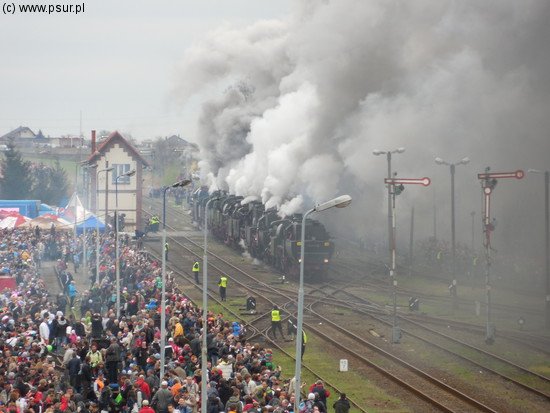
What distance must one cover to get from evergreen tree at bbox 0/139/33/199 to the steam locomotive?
2417cm

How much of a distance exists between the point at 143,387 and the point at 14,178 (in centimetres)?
6751

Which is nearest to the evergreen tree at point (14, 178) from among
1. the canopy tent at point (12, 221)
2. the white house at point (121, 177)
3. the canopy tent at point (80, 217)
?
the white house at point (121, 177)

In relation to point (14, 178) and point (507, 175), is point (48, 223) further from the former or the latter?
point (14, 178)

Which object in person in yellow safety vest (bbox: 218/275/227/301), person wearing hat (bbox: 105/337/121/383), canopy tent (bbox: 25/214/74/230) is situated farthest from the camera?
canopy tent (bbox: 25/214/74/230)

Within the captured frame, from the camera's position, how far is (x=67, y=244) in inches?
1977

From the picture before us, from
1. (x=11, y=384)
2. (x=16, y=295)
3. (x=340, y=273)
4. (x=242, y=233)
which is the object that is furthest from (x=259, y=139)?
(x=11, y=384)

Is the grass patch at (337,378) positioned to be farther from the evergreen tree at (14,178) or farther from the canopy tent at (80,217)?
the evergreen tree at (14,178)

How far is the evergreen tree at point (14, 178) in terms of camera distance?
278 feet

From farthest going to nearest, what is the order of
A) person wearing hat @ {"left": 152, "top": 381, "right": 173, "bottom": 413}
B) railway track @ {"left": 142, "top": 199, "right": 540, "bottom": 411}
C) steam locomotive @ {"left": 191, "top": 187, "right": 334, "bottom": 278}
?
steam locomotive @ {"left": 191, "top": 187, "right": 334, "bottom": 278} < railway track @ {"left": 142, "top": 199, "right": 540, "bottom": 411} < person wearing hat @ {"left": 152, "top": 381, "right": 173, "bottom": 413}

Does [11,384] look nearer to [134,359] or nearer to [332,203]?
[134,359]

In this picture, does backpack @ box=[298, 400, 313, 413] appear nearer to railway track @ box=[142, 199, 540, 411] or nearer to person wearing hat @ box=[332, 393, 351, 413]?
person wearing hat @ box=[332, 393, 351, 413]

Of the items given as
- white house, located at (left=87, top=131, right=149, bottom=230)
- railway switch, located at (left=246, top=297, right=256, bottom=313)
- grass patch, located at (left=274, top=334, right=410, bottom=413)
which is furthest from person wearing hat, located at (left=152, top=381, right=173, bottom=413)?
white house, located at (left=87, top=131, right=149, bottom=230)

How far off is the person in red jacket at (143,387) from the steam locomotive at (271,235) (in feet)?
57.4

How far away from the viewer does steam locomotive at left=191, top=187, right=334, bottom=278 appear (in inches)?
1866
